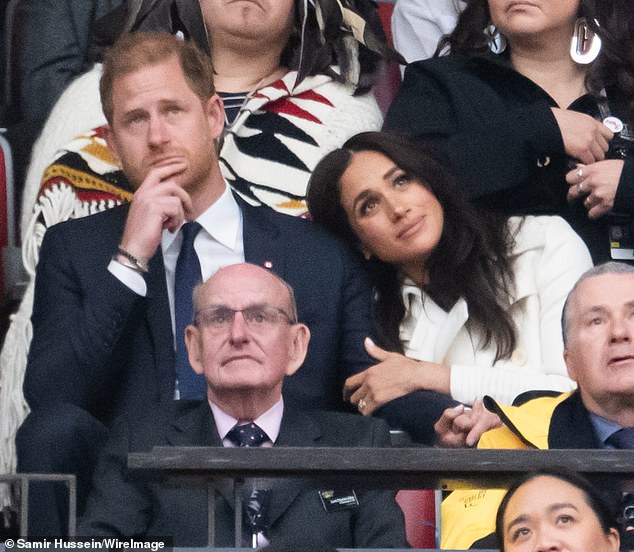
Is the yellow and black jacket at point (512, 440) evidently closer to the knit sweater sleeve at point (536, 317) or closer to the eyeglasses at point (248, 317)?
the knit sweater sleeve at point (536, 317)

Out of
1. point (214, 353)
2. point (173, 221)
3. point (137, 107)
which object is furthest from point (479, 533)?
point (137, 107)

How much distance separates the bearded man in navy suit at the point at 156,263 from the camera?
4.88 meters

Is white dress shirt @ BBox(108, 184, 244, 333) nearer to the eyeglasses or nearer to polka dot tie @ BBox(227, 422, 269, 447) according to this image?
the eyeglasses

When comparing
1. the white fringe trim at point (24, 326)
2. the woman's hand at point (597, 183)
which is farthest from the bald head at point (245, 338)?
the woman's hand at point (597, 183)

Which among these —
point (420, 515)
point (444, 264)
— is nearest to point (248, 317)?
point (420, 515)

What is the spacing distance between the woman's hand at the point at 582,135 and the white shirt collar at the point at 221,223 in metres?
0.90

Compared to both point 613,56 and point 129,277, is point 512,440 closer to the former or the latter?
point 129,277

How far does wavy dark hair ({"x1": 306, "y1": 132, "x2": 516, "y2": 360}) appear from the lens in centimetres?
514

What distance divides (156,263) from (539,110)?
3.62 feet

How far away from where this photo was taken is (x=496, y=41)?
5.60 m

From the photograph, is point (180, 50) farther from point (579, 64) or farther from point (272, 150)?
point (579, 64)

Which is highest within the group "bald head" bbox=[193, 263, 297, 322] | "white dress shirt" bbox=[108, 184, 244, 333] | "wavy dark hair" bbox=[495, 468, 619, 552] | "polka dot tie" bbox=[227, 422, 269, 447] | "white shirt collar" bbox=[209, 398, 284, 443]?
"white dress shirt" bbox=[108, 184, 244, 333]

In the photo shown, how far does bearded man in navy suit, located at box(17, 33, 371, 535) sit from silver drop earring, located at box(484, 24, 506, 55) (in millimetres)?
793

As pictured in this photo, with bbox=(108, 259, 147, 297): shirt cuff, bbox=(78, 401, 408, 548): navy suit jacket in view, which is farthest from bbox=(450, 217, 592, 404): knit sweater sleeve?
bbox=(108, 259, 147, 297): shirt cuff
